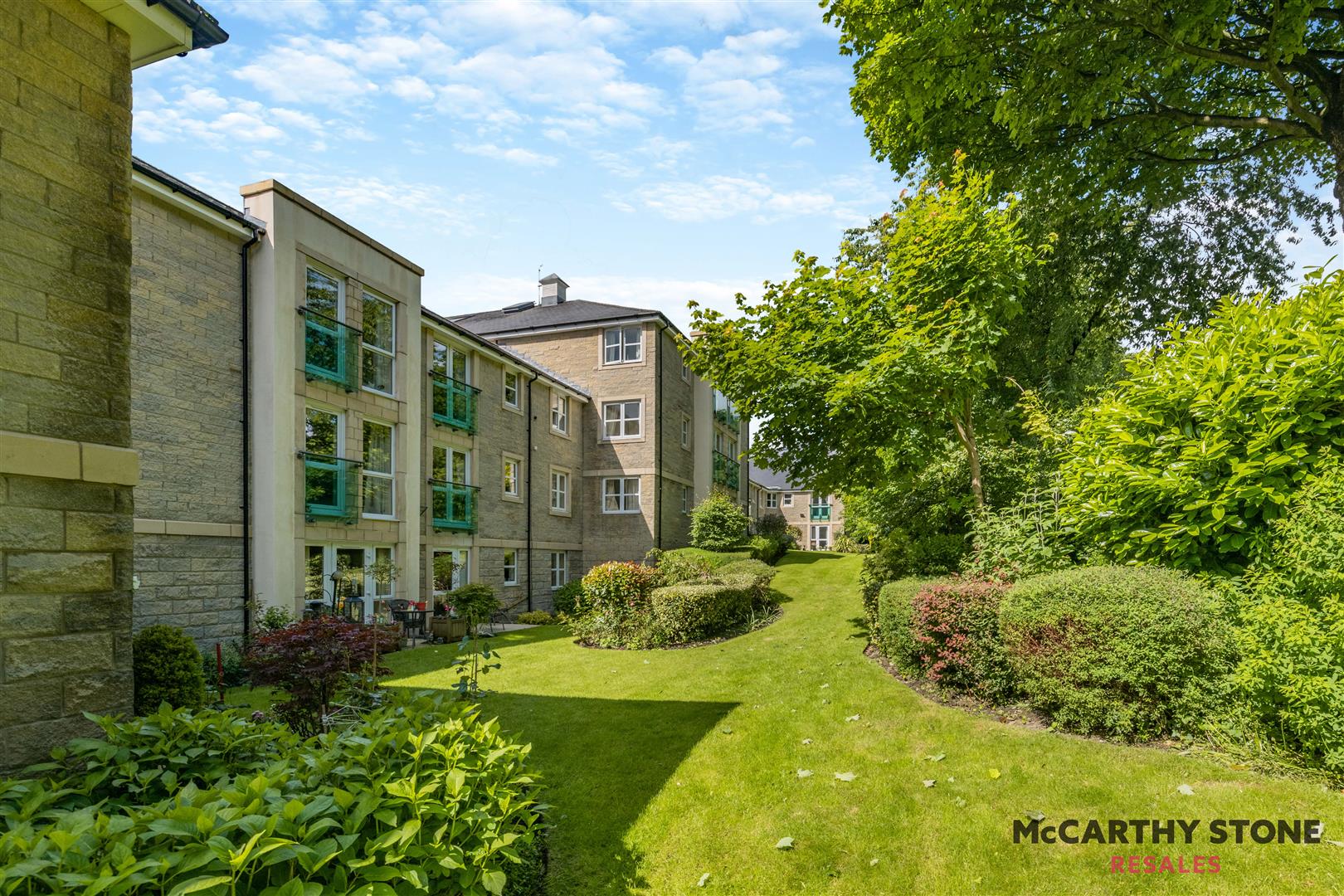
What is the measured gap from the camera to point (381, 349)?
1556 cm

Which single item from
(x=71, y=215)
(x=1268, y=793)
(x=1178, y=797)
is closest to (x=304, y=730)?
(x=71, y=215)

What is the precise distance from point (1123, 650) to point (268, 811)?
6948mm

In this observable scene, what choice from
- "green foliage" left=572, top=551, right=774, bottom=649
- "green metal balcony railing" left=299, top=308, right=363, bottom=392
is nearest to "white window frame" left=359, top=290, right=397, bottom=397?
"green metal balcony railing" left=299, top=308, right=363, bottom=392

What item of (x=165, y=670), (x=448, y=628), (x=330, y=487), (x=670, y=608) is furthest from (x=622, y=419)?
(x=165, y=670)

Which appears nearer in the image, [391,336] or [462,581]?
[391,336]

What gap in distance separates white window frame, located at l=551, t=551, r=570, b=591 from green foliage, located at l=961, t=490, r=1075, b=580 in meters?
16.6

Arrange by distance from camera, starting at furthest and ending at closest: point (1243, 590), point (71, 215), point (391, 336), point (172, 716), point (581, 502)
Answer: point (581, 502), point (391, 336), point (1243, 590), point (71, 215), point (172, 716)

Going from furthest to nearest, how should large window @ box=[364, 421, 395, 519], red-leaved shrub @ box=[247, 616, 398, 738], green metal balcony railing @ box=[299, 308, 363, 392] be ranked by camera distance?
large window @ box=[364, 421, 395, 519]
green metal balcony railing @ box=[299, 308, 363, 392]
red-leaved shrub @ box=[247, 616, 398, 738]

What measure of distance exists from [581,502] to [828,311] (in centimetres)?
1641

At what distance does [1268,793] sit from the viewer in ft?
15.7

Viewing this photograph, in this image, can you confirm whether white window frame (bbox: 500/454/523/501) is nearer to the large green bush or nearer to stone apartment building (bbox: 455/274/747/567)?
stone apartment building (bbox: 455/274/747/567)

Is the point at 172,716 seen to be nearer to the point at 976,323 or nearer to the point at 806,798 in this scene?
the point at 806,798

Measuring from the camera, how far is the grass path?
430 cm

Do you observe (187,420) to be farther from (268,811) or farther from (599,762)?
(268,811)
